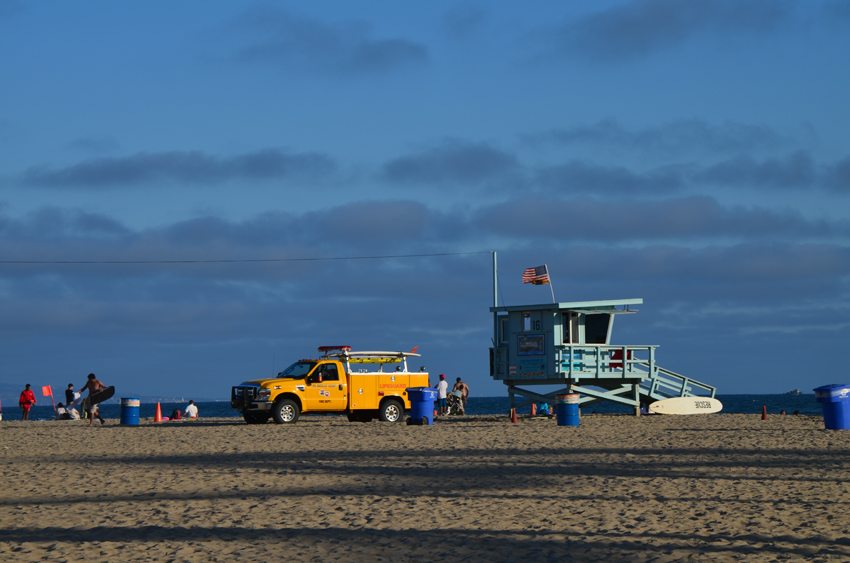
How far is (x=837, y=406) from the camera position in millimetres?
22234

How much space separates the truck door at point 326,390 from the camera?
27.2 m

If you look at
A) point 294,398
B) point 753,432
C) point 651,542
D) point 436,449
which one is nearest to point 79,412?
point 294,398

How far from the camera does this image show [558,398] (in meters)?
24.8

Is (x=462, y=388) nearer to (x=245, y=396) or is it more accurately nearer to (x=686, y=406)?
(x=686, y=406)

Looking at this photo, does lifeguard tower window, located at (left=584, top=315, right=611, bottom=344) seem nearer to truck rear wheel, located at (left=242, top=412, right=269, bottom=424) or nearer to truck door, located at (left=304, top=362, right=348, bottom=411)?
truck door, located at (left=304, top=362, right=348, bottom=411)

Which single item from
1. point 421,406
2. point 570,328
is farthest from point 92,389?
point 570,328

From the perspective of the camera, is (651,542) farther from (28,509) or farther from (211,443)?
(211,443)

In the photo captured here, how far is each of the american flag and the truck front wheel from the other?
34.7 feet

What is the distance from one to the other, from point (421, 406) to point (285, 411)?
4.04 m

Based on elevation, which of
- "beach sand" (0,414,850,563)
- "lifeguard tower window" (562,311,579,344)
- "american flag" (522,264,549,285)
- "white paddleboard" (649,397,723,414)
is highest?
"american flag" (522,264,549,285)

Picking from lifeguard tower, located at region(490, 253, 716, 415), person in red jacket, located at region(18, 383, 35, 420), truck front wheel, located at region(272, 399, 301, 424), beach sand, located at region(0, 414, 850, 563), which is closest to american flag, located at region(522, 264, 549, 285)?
lifeguard tower, located at region(490, 253, 716, 415)

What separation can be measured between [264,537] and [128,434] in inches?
649

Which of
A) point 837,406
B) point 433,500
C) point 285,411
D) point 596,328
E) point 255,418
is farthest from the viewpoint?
point 596,328

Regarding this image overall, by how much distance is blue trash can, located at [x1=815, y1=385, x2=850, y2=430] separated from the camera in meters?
22.2
